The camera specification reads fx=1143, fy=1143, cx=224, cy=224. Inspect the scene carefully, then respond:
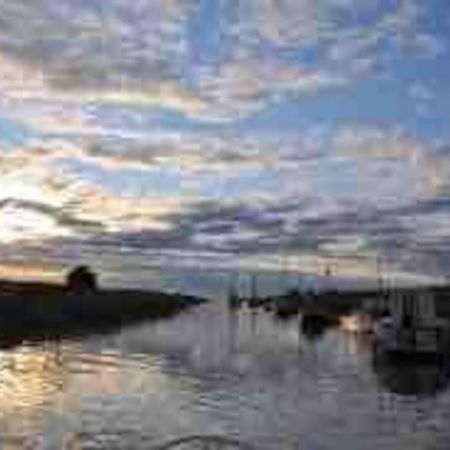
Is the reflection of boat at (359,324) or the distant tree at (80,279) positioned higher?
the distant tree at (80,279)

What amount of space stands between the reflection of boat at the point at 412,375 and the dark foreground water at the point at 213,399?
9cm

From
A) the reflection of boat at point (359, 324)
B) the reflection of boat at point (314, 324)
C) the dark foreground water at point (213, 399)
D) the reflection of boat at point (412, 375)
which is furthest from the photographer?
the reflection of boat at point (314, 324)

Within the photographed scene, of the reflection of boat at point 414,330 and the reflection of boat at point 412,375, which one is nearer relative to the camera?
the reflection of boat at point 412,375

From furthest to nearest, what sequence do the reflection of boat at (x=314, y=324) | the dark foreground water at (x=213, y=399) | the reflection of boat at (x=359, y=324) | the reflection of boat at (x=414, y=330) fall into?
1. the reflection of boat at (x=314, y=324)
2. the reflection of boat at (x=359, y=324)
3. the reflection of boat at (x=414, y=330)
4. the dark foreground water at (x=213, y=399)

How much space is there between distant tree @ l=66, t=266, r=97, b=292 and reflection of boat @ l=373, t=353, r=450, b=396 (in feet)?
376

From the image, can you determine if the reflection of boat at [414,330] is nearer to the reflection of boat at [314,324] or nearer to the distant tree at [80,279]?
the reflection of boat at [314,324]

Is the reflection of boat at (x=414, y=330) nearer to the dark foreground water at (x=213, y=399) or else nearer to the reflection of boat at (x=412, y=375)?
the reflection of boat at (x=412, y=375)

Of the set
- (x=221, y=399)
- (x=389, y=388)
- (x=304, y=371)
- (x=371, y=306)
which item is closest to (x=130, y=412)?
(x=221, y=399)

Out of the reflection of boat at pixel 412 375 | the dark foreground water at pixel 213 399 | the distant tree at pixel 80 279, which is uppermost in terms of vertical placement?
the distant tree at pixel 80 279

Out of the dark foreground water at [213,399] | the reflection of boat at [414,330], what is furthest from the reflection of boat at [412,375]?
the reflection of boat at [414,330]

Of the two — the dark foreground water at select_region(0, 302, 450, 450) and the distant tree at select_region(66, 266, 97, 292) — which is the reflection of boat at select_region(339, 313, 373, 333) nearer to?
the dark foreground water at select_region(0, 302, 450, 450)

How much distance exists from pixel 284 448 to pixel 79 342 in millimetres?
49892

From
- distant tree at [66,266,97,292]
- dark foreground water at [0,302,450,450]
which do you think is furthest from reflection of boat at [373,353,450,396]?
distant tree at [66,266,97,292]

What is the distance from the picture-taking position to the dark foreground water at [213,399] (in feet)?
97.6
